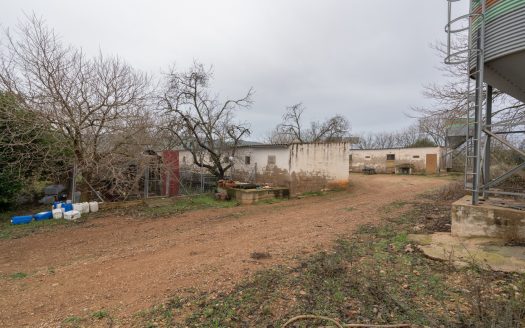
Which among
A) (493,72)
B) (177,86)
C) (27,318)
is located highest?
(177,86)

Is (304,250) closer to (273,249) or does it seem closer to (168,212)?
(273,249)

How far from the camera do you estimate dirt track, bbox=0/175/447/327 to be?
374cm

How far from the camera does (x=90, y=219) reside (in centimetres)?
869

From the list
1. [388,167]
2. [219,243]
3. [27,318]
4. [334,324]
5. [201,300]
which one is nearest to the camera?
[334,324]

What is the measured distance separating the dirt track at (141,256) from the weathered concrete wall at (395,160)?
20498 millimetres

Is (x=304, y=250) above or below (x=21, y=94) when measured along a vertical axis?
below

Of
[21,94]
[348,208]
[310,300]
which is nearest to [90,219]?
[21,94]

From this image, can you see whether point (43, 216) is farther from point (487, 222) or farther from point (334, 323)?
point (487, 222)

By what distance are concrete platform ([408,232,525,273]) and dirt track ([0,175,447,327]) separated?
6.21 ft

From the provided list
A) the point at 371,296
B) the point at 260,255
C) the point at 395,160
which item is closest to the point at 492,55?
the point at 371,296

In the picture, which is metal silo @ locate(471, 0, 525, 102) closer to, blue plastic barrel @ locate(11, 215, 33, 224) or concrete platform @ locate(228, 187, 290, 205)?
concrete platform @ locate(228, 187, 290, 205)

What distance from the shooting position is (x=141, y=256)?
552 centimetres

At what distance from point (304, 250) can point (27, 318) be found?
4217 mm

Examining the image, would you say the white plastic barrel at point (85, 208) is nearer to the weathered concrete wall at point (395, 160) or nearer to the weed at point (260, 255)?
the weed at point (260, 255)
